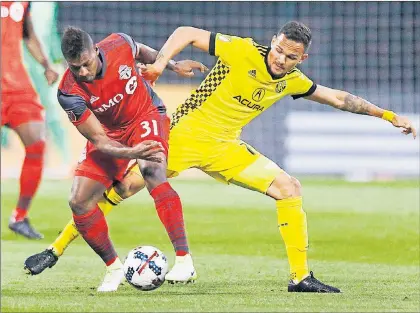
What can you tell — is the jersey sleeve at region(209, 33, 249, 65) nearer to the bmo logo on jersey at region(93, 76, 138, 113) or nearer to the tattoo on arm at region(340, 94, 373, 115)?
the bmo logo on jersey at region(93, 76, 138, 113)

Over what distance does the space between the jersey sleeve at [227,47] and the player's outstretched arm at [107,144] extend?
34.0 inches

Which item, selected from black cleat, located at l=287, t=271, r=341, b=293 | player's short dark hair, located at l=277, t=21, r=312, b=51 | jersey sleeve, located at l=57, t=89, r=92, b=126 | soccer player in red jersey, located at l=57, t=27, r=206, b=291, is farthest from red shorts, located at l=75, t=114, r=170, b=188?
black cleat, located at l=287, t=271, r=341, b=293

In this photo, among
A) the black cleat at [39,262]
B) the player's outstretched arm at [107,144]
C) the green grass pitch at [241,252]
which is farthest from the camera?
the black cleat at [39,262]

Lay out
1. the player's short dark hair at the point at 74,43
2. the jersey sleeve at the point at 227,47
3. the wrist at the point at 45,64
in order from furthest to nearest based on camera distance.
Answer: the wrist at the point at 45,64
the jersey sleeve at the point at 227,47
the player's short dark hair at the point at 74,43

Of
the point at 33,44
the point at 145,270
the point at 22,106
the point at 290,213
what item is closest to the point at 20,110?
the point at 22,106

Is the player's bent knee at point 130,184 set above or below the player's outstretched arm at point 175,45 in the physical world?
below

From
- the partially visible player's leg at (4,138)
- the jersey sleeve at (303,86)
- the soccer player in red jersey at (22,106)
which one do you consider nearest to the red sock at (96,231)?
the jersey sleeve at (303,86)

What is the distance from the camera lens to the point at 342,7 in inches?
966

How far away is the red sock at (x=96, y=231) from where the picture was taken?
7.48 m

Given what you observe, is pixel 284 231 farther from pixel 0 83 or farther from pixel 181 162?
pixel 0 83

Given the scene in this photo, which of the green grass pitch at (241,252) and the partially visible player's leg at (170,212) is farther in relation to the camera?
the partially visible player's leg at (170,212)

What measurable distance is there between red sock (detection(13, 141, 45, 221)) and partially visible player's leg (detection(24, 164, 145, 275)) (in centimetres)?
340

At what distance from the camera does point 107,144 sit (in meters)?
7.22

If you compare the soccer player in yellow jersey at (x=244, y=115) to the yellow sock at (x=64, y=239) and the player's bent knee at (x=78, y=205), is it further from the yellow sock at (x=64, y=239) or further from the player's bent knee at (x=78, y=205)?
the player's bent knee at (x=78, y=205)
